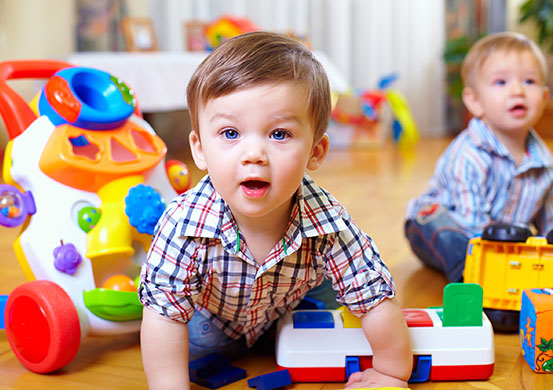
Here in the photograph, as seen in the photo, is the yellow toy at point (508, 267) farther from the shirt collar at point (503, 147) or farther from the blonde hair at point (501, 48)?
the blonde hair at point (501, 48)

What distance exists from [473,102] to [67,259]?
2.84 feet

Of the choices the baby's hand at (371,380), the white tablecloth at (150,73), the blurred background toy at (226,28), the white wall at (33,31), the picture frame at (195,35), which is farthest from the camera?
the picture frame at (195,35)

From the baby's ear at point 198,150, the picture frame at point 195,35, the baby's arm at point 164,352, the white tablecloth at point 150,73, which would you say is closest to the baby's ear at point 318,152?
the baby's ear at point 198,150

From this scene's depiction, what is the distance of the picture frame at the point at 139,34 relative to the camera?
3285 mm

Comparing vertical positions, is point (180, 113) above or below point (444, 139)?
above

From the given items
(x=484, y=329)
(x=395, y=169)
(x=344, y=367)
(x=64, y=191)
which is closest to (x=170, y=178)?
(x=64, y=191)

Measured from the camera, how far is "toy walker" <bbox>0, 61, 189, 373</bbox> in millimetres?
867

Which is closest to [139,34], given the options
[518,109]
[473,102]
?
[473,102]

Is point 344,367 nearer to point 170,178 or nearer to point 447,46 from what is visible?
point 170,178

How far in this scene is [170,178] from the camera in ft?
3.38

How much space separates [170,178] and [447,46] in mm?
3747

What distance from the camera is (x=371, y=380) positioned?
80cm

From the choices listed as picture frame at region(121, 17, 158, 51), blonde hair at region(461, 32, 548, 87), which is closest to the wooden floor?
blonde hair at region(461, 32, 548, 87)

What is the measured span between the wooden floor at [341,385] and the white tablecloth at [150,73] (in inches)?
22.5
